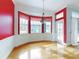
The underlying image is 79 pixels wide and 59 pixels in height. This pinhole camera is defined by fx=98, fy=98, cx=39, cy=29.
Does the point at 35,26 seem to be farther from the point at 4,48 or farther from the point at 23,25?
the point at 4,48

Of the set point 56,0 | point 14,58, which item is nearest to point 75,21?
point 56,0

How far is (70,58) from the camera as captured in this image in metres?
4.26

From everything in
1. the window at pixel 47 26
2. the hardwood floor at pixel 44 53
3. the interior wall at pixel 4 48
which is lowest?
the hardwood floor at pixel 44 53

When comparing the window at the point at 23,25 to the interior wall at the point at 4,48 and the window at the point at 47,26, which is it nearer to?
the window at the point at 47,26

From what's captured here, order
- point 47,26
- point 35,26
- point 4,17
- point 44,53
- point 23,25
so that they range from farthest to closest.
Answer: point 47,26 → point 35,26 → point 23,25 → point 44,53 → point 4,17

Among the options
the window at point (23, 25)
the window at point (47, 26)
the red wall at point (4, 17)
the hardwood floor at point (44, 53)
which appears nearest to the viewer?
the red wall at point (4, 17)

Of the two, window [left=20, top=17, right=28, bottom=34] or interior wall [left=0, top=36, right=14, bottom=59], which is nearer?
interior wall [left=0, top=36, right=14, bottom=59]

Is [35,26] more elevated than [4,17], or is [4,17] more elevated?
[4,17]

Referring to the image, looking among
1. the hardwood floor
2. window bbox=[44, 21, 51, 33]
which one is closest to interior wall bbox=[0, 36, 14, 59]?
the hardwood floor

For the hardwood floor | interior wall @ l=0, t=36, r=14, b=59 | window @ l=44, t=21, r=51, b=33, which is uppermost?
window @ l=44, t=21, r=51, b=33

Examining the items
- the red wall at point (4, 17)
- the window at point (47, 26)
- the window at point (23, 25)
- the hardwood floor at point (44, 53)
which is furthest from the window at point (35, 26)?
the red wall at point (4, 17)

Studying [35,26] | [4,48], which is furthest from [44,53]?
[35,26]

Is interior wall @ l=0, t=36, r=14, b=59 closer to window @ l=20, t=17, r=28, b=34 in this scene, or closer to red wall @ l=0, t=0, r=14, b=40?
red wall @ l=0, t=0, r=14, b=40

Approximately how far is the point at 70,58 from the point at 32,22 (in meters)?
5.65
